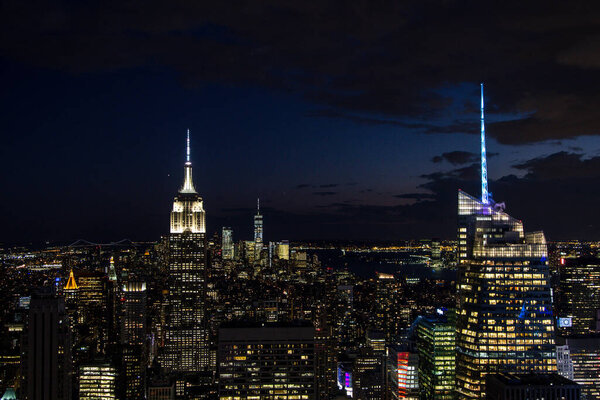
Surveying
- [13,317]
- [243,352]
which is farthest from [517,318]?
[13,317]

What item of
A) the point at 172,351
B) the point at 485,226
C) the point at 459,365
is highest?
the point at 485,226

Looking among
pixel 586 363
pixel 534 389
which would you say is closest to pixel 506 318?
pixel 534 389

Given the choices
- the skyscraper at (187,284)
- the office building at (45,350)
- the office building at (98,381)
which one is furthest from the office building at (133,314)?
the office building at (45,350)

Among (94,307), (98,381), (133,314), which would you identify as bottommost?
(98,381)

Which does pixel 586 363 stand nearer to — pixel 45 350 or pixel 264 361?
pixel 264 361

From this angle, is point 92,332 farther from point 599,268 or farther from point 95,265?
point 599,268

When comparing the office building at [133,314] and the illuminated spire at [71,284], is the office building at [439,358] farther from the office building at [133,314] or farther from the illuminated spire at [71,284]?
the illuminated spire at [71,284]

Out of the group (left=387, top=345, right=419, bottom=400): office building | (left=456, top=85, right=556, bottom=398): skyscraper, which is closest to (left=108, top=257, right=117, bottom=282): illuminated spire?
(left=387, top=345, right=419, bottom=400): office building
